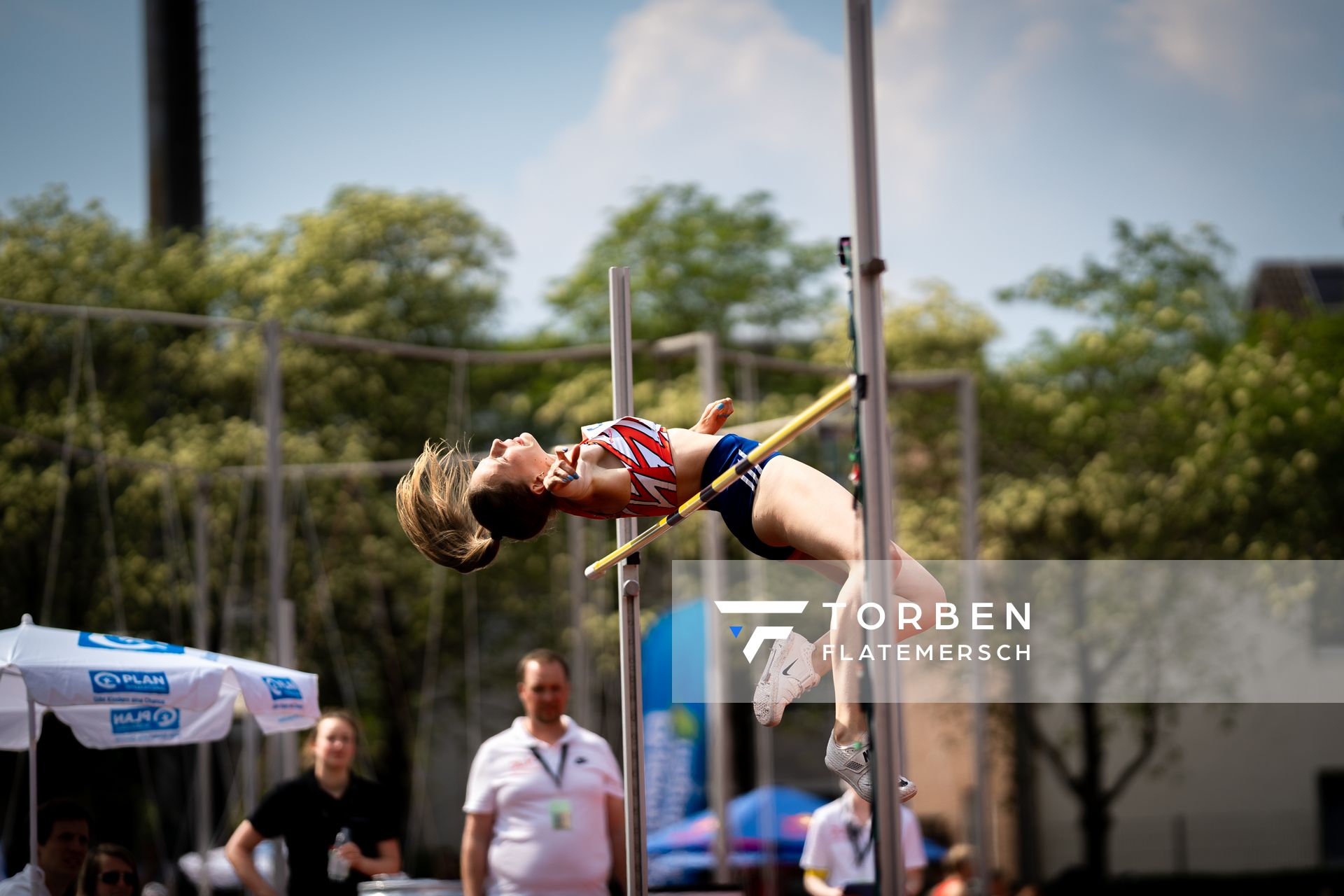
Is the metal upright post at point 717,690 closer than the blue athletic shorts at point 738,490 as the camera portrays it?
No

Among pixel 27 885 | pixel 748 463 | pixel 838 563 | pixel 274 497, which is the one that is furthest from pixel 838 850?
pixel 274 497

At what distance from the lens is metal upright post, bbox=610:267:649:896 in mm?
3957

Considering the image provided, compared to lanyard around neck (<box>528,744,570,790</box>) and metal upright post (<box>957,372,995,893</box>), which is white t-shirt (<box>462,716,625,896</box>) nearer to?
lanyard around neck (<box>528,744,570,790</box>)

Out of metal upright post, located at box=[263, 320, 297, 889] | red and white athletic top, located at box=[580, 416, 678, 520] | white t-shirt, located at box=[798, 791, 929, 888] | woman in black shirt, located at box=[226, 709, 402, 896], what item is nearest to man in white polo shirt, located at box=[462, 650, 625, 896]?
woman in black shirt, located at box=[226, 709, 402, 896]

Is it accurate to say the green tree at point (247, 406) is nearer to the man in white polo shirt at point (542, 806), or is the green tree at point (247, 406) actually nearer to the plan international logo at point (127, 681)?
the man in white polo shirt at point (542, 806)

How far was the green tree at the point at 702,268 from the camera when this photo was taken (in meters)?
20.5

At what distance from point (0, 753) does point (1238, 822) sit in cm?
1786

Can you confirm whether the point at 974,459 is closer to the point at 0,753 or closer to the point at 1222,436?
the point at 1222,436

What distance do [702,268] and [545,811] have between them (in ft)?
52.0

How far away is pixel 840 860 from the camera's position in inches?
231

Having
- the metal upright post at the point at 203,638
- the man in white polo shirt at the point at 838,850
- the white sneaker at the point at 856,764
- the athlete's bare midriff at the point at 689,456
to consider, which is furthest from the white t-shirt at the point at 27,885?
the metal upright post at the point at 203,638

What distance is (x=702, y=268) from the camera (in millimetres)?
20484

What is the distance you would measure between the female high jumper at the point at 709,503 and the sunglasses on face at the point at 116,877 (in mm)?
1861

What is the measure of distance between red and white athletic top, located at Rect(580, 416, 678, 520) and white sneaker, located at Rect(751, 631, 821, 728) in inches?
18.8
